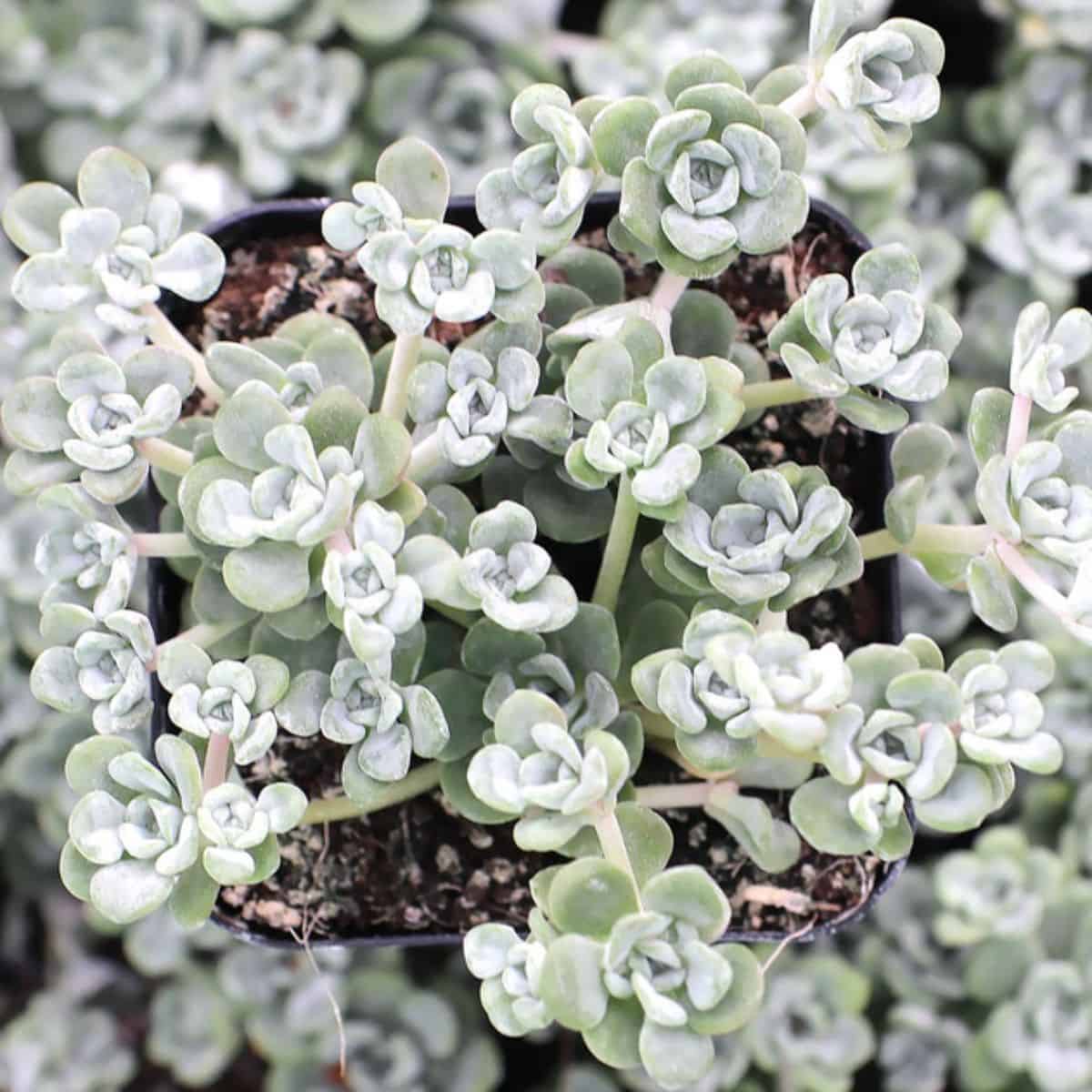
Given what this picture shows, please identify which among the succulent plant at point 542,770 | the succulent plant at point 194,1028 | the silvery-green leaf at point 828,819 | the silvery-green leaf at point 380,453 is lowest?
the succulent plant at point 194,1028

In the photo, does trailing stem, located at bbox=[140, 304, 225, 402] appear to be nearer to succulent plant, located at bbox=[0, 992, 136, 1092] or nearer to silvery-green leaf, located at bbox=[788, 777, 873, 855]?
silvery-green leaf, located at bbox=[788, 777, 873, 855]

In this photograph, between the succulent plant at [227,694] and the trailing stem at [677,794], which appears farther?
the trailing stem at [677,794]

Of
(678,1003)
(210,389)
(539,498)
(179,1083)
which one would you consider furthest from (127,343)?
(678,1003)

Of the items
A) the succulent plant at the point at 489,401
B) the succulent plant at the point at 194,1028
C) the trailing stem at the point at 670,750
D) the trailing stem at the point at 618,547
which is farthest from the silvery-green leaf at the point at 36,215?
the succulent plant at the point at 194,1028

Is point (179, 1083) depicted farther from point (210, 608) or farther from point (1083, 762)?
point (1083, 762)

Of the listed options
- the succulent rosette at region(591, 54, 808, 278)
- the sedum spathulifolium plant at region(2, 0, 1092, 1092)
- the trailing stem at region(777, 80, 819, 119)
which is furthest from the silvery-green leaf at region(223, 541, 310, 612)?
the trailing stem at region(777, 80, 819, 119)

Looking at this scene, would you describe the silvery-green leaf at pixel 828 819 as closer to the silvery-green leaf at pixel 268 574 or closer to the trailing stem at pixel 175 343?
the silvery-green leaf at pixel 268 574

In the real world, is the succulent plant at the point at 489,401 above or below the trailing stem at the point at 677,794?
above
